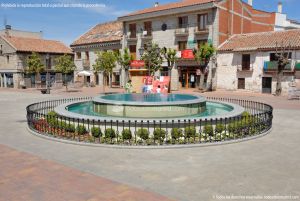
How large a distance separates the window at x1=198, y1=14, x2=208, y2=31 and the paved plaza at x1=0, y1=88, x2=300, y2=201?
28.2 meters

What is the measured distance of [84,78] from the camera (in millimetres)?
52125

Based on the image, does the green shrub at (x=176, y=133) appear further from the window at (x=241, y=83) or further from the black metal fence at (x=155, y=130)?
the window at (x=241, y=83)

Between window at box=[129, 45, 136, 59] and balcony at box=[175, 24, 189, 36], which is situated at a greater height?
balcony at box=[175, 24, 189, 36]

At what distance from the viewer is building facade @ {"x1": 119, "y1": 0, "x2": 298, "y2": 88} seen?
36.3 m

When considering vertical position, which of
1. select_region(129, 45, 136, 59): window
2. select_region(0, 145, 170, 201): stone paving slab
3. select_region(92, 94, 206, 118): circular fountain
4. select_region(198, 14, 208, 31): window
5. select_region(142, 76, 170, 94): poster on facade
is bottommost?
select_region(0, 145, 170, 201): stone paving slab

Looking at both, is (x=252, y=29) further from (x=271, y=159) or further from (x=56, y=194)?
(x=56, y=194)

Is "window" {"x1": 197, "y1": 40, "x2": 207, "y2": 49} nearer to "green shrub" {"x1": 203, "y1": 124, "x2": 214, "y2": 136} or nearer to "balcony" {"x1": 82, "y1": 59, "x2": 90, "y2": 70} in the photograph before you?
"balcony" {"x1": 82, "y1": 59, "x2": 90, "y2": 70}

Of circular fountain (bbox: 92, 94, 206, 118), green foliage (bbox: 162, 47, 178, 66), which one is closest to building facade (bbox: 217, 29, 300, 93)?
green foliage (bbox: 162, 47, 178, 66)

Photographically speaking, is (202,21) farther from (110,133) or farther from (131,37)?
(110,133)

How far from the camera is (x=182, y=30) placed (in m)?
38.7

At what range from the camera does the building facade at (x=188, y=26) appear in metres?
36.3

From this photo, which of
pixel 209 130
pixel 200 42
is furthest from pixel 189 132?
pixel 200 42

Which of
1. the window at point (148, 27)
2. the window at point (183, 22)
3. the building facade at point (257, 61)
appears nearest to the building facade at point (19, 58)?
the window at point (148, 27)

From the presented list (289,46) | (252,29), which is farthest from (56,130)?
(252,29)
